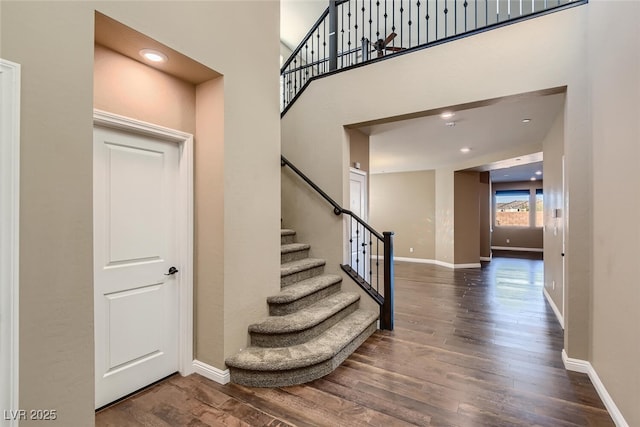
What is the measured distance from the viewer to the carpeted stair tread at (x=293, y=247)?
3426 mm

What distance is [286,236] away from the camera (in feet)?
12.5

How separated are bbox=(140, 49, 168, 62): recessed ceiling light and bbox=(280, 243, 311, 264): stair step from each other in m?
2.18

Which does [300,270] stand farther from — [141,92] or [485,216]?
[485,216]

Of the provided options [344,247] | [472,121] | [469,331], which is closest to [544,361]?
[469,331]

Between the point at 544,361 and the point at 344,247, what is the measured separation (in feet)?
7.47

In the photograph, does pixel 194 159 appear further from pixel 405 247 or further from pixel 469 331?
pixel 405 247

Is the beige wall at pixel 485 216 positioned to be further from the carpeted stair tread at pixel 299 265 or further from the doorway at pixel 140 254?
the doorway at pixel 140 254

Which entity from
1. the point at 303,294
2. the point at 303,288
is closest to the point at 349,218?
the point at 303,288

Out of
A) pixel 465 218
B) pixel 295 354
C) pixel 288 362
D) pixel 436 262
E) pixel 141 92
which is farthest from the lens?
pixel 436 262

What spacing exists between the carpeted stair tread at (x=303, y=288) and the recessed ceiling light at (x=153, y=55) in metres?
2.17

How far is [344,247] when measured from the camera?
3646mm

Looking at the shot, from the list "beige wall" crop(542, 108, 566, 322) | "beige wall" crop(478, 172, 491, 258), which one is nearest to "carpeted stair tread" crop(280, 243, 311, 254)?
"beige wall" crop(542, 108, 566, 322)

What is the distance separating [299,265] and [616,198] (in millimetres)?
2787

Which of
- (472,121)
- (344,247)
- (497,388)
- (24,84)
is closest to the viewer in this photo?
(24,84)
